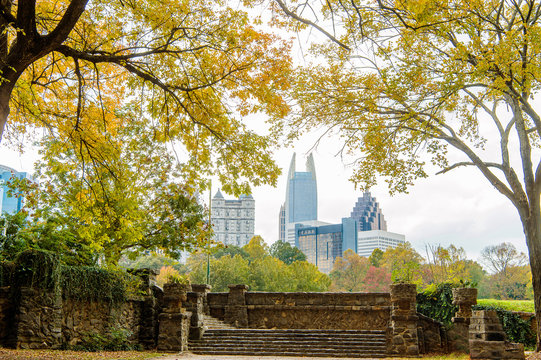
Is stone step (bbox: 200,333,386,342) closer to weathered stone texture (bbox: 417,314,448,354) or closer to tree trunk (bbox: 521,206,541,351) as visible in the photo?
weathered stone texture (bbox: 417,314,448,354)

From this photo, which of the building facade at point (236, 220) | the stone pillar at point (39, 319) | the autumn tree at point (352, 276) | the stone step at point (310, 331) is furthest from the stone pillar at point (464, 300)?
the building facade at point (236, 220)

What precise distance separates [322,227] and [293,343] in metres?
132

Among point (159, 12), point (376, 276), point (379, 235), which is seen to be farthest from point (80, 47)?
point (379, 235)

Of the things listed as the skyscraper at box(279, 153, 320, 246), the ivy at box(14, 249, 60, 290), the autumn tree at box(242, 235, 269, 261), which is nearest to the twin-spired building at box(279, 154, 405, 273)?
the skyscraper at box(279, 153, 320, 246)

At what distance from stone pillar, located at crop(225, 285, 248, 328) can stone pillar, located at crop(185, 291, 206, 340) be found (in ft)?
5.66

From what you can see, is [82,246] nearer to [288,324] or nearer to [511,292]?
[288,324]

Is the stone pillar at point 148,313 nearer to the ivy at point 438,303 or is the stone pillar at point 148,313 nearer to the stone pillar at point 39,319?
the stone pillar at point 39,319

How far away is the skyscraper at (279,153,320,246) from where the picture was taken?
175 m

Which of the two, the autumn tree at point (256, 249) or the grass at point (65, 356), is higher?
the autumn tree at point (256, 249)

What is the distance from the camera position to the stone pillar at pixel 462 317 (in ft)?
42.2

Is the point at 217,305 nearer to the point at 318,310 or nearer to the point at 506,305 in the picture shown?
the point at 318,310

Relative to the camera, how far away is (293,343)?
1326cm

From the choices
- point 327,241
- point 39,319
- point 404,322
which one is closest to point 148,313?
point 39,319

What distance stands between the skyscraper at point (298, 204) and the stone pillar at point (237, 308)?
15684 cm
